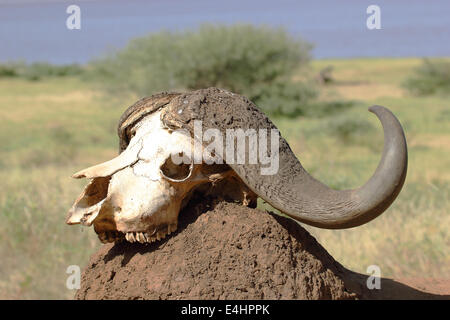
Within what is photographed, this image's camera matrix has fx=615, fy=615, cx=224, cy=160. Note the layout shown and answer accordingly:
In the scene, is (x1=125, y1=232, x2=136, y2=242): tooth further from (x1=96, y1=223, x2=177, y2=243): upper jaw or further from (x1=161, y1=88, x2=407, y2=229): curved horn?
(x1=161, y1=88, x2=407, y2=229): curved horn

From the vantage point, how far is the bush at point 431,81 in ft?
110

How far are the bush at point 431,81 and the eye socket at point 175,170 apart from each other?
32.1m

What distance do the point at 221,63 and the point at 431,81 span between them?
16.9 meters

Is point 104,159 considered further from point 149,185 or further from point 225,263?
point 225,263

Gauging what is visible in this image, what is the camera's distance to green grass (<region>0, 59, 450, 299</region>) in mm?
5977

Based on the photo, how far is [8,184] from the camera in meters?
9.05

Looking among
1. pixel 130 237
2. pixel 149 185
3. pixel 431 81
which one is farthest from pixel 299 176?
pixel 431 81

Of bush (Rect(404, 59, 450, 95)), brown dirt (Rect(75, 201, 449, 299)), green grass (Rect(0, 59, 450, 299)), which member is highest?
bush (Rect(404, 59, 450, 95))

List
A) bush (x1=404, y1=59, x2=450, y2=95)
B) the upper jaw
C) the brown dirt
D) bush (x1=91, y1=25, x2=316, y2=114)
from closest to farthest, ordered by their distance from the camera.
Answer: the brown dirt < the upper jaw < bush (x1=91, y1=25, x2=316, y2=114) < bush (x1=404, y1=59, x2=450, y2=95)

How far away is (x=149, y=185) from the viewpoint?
3127mm

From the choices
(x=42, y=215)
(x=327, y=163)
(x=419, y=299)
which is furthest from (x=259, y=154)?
(x=327, y=163)

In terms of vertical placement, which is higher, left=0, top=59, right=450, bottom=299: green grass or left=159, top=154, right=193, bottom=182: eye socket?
left=159, top=154, right=193, bottom=182: eye socket

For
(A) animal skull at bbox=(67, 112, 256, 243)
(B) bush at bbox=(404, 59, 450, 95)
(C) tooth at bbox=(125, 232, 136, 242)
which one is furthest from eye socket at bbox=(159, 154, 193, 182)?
(B) bush at bbox=(404, 59, 450, 95)

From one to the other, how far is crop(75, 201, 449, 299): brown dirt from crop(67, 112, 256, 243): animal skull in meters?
0.12
